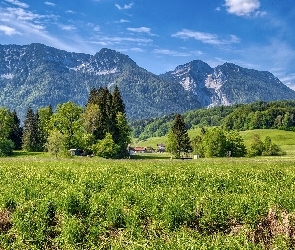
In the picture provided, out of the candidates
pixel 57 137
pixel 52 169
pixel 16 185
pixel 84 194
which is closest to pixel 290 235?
pixel 84 194

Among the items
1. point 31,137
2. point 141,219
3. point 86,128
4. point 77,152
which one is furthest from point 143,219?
point 31,137

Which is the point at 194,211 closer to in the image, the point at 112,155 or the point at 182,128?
the point at 112,155

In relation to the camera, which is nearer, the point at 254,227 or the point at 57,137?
the point at 254,227

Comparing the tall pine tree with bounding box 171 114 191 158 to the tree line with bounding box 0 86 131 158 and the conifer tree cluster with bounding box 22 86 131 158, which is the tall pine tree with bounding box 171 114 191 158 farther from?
the tree line with bounding box 0 86 131 158

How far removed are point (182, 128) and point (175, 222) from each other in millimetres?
94909

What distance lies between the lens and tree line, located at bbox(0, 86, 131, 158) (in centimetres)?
8069

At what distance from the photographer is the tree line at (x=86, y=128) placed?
265ft

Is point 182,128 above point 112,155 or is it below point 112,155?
above

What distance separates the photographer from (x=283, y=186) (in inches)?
908

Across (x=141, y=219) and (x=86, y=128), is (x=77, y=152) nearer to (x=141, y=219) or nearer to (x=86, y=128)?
(x=86, y=128)

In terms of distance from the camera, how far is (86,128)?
293 ft

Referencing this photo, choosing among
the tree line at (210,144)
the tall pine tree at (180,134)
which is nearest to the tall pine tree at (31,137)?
the tree line at (210,144)

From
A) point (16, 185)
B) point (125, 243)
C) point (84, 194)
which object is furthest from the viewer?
point (16, 185)

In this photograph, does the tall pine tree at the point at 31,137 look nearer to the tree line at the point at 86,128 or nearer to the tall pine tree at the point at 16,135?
the tree line at the point at 86,128
